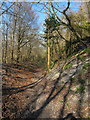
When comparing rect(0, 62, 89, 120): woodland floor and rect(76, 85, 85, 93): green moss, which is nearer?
rect(0, 62, 89, 120): woodland floor

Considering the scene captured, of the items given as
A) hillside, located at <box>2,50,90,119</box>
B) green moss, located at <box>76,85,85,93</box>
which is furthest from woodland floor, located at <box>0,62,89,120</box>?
green moss, located at <box>76,85,85,93</box>

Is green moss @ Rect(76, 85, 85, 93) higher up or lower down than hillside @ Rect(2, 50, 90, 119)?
higher up

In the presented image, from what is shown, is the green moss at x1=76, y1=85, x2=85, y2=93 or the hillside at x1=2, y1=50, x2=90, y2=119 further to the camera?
the green moss at x1=76, y1=85, x2=85, y2=93

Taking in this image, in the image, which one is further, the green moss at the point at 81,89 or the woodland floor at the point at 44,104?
the green moss at the point at 81,89

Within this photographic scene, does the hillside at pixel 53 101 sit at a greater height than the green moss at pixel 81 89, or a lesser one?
lesser

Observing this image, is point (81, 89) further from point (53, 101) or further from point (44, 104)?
point (44, 104)

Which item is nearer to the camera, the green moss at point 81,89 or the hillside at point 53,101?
the hillside at point 53,101

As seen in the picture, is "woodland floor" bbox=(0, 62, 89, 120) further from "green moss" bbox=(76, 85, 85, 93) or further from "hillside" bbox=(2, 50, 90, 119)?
"green moss" bbox=(76, 85, 85, 93)

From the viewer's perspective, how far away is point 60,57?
15.2 m

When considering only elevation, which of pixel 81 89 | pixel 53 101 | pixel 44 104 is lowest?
pixel 44 104

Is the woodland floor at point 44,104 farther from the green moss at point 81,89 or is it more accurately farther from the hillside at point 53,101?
the green moss at point 81,89

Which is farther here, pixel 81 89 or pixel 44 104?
pixel 81 89

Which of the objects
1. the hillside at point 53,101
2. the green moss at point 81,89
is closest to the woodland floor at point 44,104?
the hillside at point 53,101

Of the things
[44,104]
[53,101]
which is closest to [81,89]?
[53,101]
